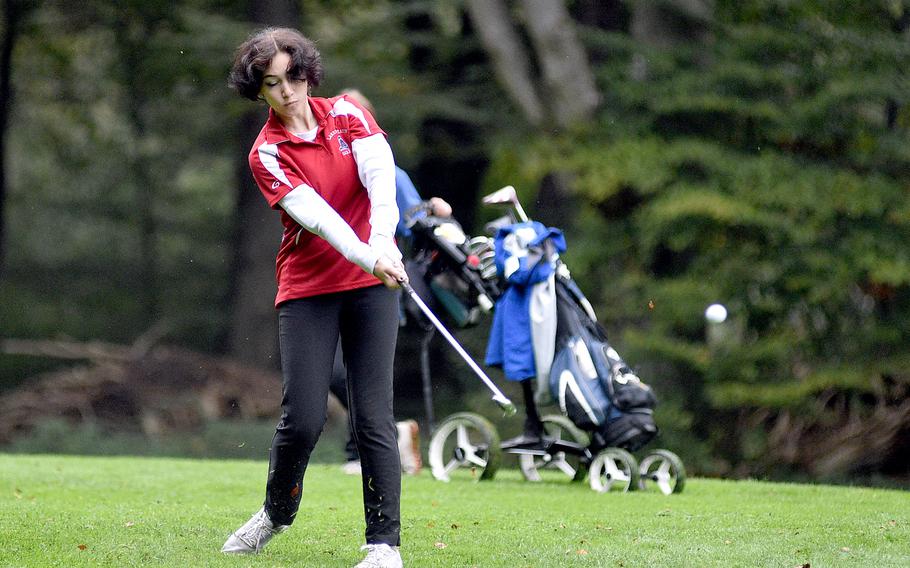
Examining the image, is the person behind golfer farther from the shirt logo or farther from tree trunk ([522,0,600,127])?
tree trunk ([522,0,600,127])

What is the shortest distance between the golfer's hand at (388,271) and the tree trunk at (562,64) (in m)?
9.59

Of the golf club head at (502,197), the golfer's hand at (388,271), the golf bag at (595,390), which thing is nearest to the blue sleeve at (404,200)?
the golf club head at (502,197)

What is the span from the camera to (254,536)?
514cm

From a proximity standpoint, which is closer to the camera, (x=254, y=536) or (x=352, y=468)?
(x=254, y=536)

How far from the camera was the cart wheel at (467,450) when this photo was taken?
798 cm

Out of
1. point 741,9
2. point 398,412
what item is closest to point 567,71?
point 741,9

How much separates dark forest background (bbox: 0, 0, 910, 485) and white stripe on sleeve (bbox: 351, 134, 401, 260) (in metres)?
3.77

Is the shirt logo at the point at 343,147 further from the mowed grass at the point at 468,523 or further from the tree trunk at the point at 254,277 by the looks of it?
the tree trunk at the point at 254,277

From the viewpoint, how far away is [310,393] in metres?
4.82

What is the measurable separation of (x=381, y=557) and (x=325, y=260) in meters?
1.04

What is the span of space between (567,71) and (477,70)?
2704 mm

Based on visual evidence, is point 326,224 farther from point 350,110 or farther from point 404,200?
point 404,200

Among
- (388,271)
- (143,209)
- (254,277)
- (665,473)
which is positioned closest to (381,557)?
(388,271)

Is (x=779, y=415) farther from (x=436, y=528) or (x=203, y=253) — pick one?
(x=203, y=253)
